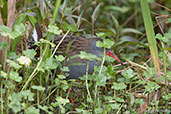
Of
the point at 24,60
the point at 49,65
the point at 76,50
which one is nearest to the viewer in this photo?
the point at 24,60

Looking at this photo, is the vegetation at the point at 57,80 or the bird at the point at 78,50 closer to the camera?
the vegetation at the point at 57,80

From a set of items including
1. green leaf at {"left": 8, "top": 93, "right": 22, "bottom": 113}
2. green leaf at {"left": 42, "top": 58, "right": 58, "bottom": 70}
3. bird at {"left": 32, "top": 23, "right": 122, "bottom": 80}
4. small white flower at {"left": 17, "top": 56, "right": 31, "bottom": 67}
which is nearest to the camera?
green leaf at {"left": 8, "top": 93, "right": 22, "bottom": 113}

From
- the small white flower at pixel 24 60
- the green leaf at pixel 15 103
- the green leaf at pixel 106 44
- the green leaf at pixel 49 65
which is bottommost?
the green leaf at pixel 15 103

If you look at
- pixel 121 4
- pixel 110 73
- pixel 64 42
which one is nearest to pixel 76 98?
pixel 110 73

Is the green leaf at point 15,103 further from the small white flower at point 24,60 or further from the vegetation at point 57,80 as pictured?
the small white flower at point 24,60

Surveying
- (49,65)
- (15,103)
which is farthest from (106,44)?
(15,103)

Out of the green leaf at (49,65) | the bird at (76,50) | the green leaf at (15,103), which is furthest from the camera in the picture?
the bird at (76,50)

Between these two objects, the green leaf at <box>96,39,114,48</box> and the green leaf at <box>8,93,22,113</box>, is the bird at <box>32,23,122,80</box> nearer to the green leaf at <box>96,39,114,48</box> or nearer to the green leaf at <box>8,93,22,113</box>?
the green leaf at <box>96,39,114,48</box>

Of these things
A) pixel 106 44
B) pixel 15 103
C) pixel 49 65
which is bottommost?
pixel 15 103

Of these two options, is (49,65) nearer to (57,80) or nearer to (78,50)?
(57,80)

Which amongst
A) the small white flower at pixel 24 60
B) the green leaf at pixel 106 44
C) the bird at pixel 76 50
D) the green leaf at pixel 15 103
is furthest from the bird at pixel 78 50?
the green leaf at pixel 15 103

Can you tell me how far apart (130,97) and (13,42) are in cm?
95

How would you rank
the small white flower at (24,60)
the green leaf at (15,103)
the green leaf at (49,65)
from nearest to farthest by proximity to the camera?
the green leaf at (15,103) → the small white flower at (24,60) → the green leaf at (49,65)

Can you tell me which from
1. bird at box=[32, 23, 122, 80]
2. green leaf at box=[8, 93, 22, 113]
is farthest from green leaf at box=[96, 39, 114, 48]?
green leaf at box=[8, 93, 22, 113]
